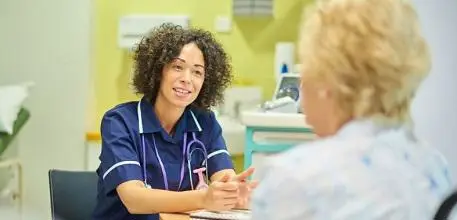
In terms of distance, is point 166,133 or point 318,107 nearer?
point 318,107

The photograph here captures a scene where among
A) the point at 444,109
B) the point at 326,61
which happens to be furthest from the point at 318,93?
the point at 444,109

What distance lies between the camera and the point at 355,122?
3.34 feet

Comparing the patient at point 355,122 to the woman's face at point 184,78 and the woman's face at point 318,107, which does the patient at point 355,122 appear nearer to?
the woman's face at point 318,107

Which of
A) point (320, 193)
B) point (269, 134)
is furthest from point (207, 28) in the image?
point (320, 193)

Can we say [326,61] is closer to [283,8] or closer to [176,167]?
[176,167]

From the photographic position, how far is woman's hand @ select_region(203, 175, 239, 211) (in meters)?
1.77

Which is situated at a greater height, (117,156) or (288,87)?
(288,87)

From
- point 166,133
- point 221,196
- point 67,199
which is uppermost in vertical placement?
point 166,133

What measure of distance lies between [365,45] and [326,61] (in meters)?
0.06

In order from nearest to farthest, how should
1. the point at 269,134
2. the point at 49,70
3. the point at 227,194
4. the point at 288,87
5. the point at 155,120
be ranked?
the point at 227,194 < the point at 155,120 < the point at 269,134 < the point at 288,87 < the point at 49,70

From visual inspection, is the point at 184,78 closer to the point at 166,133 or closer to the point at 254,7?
the point at 166,133

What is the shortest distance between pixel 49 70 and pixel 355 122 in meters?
3.25

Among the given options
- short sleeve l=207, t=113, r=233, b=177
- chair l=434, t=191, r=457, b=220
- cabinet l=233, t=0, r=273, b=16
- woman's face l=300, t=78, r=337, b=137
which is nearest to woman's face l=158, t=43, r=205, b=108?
short sleeve l=207, t=113, r=233, b=177

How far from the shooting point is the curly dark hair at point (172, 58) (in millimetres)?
2156
